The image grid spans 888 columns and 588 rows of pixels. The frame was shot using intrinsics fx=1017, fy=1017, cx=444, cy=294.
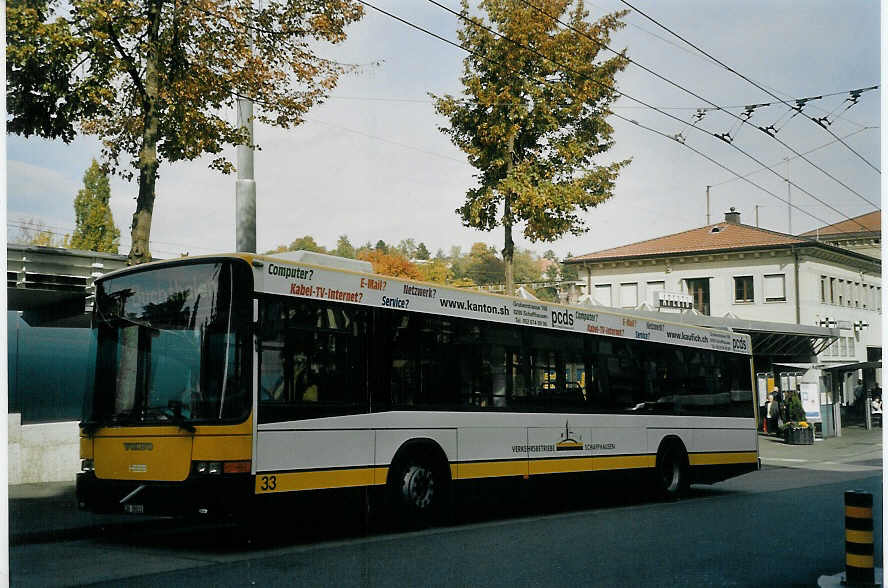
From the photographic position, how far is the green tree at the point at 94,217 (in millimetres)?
14211

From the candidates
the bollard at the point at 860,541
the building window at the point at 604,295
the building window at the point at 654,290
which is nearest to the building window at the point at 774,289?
the building window at the point at 654,290

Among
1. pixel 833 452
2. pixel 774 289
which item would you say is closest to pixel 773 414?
pixel 833 452

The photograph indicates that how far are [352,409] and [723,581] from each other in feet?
13.3

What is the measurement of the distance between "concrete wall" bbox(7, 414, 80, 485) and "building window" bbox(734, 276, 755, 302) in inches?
681

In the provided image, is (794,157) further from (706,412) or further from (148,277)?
(148,277)

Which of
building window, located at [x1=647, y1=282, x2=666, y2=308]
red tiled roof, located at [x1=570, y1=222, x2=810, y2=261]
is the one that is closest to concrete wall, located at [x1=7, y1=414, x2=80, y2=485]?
red tiled roof, located at [x1=570, y1=222, x2=810, y2=261]

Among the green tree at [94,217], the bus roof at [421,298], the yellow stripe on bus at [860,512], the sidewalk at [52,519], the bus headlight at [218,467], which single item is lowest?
the sidewalk at [52,519]

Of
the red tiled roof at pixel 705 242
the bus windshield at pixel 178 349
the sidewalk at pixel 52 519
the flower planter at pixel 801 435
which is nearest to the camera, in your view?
the bus windshield at pixel 178 349

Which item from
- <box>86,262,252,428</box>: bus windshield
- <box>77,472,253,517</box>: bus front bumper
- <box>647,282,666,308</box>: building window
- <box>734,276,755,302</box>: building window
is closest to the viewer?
<box>77,472,253,517</box>: bus front bumper

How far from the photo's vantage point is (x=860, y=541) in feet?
25.7

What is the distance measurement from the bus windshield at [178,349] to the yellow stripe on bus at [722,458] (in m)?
9.46

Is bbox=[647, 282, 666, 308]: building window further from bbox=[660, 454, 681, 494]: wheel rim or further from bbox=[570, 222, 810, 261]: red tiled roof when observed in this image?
bbox=[660, 454, 681, 494]: wheel rim

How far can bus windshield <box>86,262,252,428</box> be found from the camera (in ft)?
30.5

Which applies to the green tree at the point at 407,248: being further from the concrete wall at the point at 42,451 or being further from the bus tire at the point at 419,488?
the bus tire at the point at 419,488
